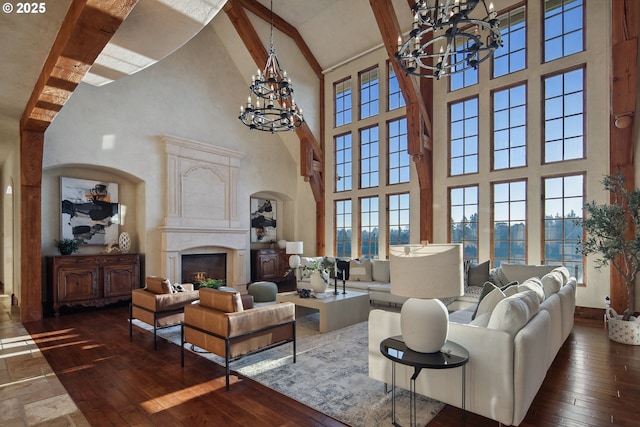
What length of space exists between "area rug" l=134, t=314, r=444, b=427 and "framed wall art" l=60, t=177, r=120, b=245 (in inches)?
132

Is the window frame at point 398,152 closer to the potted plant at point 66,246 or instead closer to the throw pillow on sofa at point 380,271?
the throw pillow on sofa at point 380,271

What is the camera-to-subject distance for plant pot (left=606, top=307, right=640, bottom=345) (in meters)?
4.37

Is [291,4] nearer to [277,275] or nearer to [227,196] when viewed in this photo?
[227,196]

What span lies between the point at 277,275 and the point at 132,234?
12.0 feet

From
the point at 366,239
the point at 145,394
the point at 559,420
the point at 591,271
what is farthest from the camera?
the point at 366,239

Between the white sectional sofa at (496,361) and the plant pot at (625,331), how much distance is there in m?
2.19

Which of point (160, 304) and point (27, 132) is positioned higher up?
point (27, 132)

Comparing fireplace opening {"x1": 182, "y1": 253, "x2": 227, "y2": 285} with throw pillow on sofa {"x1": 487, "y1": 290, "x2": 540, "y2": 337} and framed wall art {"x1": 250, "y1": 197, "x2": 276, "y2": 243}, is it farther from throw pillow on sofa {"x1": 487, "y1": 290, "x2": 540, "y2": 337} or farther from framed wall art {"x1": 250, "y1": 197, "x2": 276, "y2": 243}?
throw pillow on sofa {"x1": 487, "y1": 290, "x2": 540, "y2": 337}

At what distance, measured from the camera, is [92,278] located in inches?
250

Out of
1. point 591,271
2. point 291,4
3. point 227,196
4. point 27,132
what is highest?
point 291,4

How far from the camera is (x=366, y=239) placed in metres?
9.00

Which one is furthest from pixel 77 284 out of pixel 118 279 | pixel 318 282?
pixel 318 282

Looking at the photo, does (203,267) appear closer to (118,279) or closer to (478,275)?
(118,279)

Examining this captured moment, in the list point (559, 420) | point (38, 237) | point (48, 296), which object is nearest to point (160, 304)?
point (38, 237)
